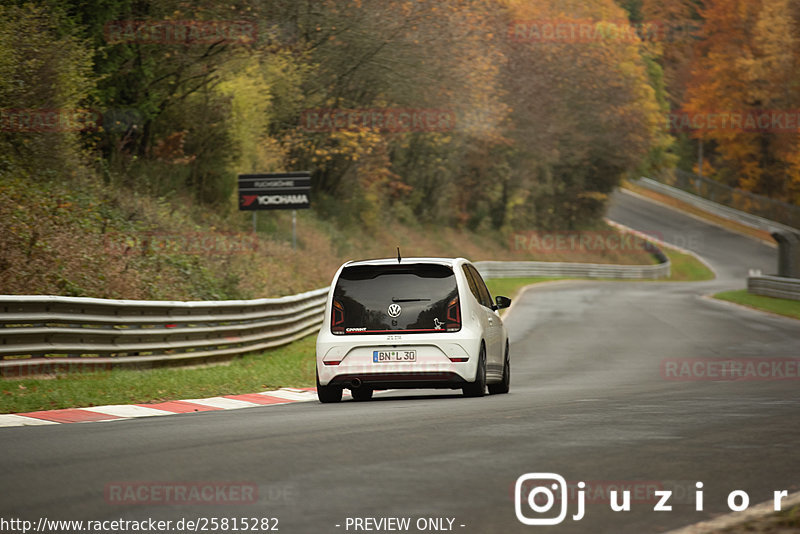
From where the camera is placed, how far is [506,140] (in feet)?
204

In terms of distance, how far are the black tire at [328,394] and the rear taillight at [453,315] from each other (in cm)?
164

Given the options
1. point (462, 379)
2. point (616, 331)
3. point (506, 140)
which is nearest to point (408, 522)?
point (462, 379)

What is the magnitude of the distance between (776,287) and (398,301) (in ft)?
104

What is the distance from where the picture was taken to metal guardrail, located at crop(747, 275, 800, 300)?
39.9m

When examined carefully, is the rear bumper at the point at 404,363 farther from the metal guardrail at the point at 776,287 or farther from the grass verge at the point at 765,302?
the metal guardrail at the point at 776,287

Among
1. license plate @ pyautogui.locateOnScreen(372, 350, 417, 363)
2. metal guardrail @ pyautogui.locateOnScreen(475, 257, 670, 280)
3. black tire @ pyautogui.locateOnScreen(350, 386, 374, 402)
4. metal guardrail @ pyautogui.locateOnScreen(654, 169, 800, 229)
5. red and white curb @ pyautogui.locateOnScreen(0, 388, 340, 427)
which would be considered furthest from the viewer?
metal guardrail @ pyautogui.locateOnScreen(654, 169, 800, 229)

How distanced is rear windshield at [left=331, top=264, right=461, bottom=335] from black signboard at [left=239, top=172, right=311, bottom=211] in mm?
16017

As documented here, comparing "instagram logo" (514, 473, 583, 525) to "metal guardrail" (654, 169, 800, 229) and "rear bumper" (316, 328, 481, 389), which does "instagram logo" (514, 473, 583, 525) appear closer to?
"rear bumper" (316, 328, 481, 389)

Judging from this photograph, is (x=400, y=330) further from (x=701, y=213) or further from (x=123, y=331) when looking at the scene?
(x=701, y=213)

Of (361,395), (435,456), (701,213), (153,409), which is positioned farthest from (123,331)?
(701,213)

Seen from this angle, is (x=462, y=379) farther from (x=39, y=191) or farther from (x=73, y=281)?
(x=39, y=191)

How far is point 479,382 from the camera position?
1351 centimetres

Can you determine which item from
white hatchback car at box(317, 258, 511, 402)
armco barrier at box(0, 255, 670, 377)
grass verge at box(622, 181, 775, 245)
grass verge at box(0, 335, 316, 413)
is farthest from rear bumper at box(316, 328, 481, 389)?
grass verge at box(622, 181, 775, 245)

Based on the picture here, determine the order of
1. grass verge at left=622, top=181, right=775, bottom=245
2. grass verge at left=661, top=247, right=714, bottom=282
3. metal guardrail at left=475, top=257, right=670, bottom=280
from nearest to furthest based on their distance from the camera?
metal guardrail at left=475, top=257, right=670, bottom=280 < grass verge at left=661, top=247, right=714, bottom=282 < grass verge at left=622, top=181, right=775, bottom=245
